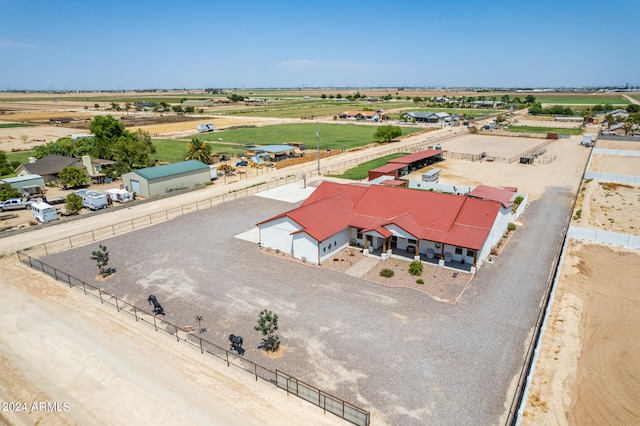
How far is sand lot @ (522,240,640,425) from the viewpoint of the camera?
1698 centimetres

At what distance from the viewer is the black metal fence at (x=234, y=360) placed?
54.5ft

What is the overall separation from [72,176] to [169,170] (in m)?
13.5

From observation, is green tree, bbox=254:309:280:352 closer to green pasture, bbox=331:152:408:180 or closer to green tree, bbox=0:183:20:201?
green pasture, bbox=331:152:408:180

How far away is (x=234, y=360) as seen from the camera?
20.4 m

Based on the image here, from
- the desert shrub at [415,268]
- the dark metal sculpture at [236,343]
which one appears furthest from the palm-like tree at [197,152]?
the dark metal sculpture at [236,343]

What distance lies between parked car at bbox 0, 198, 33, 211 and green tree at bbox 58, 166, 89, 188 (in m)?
6.96

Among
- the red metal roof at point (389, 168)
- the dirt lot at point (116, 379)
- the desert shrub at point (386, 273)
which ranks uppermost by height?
the red metal roof at point (389, 168)

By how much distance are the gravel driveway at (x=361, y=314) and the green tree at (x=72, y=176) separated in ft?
75.2

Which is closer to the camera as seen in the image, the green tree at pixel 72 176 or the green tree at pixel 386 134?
the green tree at pixel 72 176

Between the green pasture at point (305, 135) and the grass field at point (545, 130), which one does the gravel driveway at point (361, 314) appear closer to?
the green pasture at point (305, 135)

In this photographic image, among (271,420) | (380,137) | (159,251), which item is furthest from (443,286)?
(380,137)

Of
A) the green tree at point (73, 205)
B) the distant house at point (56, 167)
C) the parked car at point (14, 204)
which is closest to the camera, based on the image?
the green tree at point (73, 205)

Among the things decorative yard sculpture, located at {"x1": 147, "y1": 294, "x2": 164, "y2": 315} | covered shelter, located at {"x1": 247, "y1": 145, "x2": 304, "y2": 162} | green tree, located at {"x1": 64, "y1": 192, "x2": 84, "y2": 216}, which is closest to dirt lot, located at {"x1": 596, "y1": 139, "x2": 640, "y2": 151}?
covered shelter, located at {"x1": 247, "y1": 145, "x2": 304, "y2": 162}

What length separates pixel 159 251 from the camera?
34.2 meters
